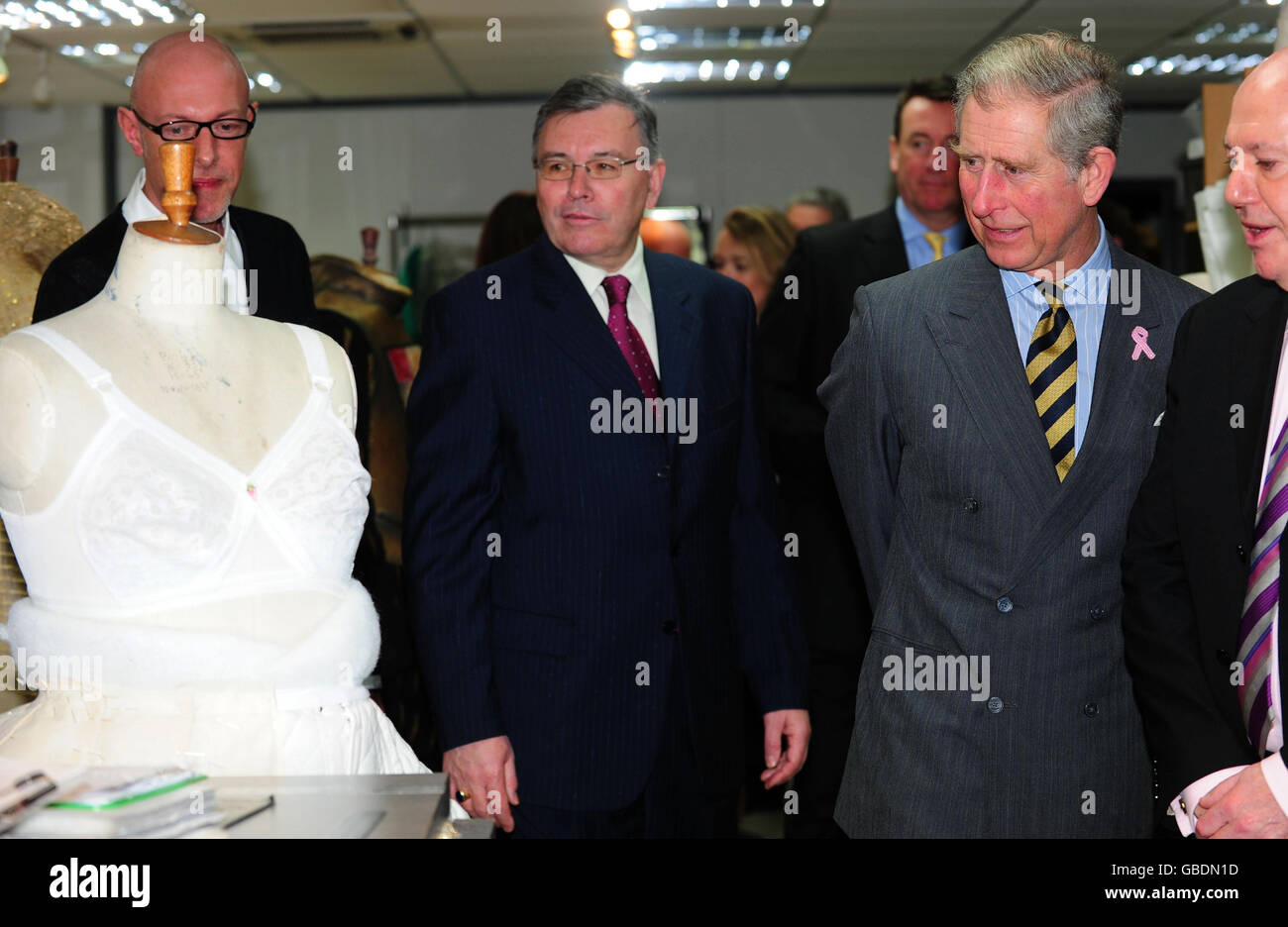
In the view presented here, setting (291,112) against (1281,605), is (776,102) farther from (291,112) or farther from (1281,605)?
(1281,605)

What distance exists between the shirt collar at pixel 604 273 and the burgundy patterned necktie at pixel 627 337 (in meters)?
0.02

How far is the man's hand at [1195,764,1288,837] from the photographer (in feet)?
5.01

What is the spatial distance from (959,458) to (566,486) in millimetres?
613

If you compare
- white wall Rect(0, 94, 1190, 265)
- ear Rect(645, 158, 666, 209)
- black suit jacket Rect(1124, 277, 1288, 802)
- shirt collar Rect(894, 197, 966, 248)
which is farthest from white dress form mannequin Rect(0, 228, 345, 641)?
white wall Rect(0, 94, 1190, 265)

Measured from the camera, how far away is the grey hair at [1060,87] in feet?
6.20

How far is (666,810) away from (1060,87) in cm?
127

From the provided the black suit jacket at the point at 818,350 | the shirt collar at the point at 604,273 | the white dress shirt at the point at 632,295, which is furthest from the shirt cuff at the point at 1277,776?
the black suit jacket at the point at 818,350

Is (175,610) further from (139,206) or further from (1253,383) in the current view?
(1253,383)

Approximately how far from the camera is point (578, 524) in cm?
209

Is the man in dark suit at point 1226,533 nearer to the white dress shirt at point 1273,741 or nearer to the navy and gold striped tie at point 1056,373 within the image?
the white dress shirt at point 1273,741

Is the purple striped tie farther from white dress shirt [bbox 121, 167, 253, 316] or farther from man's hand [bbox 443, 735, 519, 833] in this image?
white dress shirt [bbox 121, 167, 253, 316]

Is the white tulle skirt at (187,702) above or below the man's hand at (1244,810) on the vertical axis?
above

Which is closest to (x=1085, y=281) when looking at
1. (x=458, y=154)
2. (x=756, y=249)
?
(x=756, y=249)

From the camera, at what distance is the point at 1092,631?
187cm
